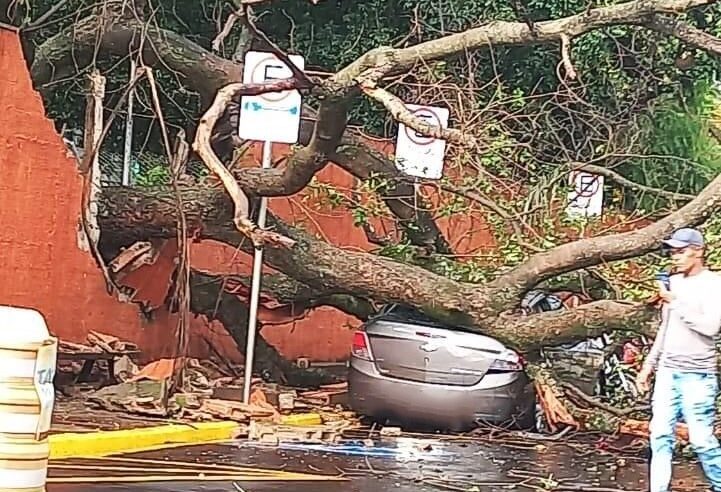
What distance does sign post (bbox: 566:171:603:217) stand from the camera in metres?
14.9

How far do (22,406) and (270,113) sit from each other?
6.72 metres

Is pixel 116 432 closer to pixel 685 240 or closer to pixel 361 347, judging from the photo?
pixel 361 347

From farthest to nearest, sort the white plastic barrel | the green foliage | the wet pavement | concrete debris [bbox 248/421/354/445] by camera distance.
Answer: the green foliage → concrete debris [bbox 248/421/354/445] → the wet pavement → the white plastic barrel

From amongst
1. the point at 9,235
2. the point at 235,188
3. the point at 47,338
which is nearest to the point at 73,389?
the point at 9,235

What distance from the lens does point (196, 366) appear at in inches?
621

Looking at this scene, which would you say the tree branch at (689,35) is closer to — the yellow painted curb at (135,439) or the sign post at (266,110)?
the sign post at (266,110)

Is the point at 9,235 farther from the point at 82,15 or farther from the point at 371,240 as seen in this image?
the point at 371,240

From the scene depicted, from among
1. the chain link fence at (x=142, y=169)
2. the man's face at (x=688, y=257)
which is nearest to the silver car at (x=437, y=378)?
the chain link fence at (x=142, y=169)

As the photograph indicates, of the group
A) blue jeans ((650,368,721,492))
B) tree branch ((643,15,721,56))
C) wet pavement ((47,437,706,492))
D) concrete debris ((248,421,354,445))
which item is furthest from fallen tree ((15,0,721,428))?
blue jeans ((650,368,721,492))

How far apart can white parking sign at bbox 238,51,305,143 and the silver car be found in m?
2.20

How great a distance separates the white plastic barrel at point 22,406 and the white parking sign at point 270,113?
21.0 feet

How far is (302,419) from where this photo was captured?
1317 centimetres

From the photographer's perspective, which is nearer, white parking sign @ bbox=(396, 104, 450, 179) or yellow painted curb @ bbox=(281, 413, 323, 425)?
yellow painted curb @ bbox=(281, 413, 323, 425)

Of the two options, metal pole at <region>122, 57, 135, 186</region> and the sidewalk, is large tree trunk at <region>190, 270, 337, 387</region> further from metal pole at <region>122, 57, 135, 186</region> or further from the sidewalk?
the sidewalk
